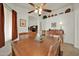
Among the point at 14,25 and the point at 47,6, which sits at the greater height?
the point at 47,6

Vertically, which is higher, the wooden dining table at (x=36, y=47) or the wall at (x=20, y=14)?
the wall at (x=20, y=14)

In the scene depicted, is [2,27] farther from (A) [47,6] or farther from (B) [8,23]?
(A) [47,6]

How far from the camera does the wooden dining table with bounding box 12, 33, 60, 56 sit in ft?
5.42

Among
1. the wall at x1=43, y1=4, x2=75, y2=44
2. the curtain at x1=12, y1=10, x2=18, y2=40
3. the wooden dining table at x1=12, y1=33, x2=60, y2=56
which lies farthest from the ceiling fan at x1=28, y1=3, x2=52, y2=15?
the wooden dining table at x1=12, y1=33, x2=60, y2=56

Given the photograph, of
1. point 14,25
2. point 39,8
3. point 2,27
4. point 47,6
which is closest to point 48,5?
point 47,6

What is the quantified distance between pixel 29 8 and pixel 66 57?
954 mm

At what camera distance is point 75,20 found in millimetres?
1707

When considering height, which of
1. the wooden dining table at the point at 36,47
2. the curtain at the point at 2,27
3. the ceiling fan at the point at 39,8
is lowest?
the wooden dining table at the point at 36,47

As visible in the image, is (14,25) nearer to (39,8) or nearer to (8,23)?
(8,23)

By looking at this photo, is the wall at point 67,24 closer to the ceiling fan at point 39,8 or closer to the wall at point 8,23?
the ceiling fan at point 39,8

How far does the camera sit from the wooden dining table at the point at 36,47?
165cm

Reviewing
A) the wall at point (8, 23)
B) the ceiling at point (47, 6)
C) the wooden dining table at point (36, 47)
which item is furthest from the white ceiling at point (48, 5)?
the wooden dining table at point (36, 47)

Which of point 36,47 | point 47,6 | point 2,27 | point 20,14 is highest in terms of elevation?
point 47,6

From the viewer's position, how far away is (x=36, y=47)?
1.69m
